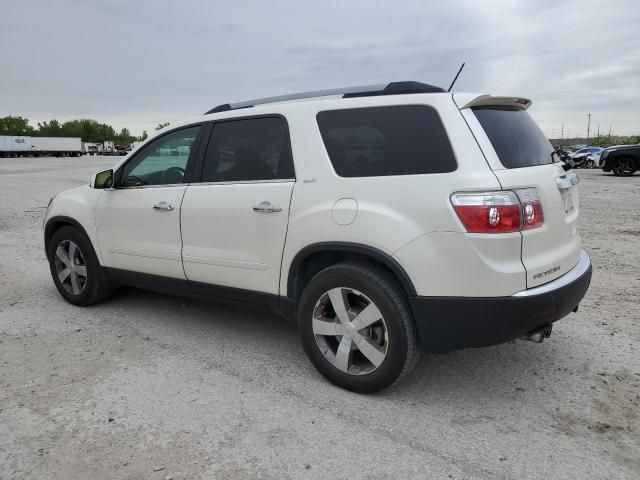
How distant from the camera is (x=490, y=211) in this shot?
275cm

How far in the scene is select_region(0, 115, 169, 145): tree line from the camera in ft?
461

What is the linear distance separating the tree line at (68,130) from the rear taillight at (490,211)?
145m

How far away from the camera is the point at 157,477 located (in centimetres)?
248

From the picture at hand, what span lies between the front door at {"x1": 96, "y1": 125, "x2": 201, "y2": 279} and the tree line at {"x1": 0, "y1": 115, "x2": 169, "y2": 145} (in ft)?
468

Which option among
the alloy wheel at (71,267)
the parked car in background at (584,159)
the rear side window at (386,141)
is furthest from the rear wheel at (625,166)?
the alloy wheel at (71,267)

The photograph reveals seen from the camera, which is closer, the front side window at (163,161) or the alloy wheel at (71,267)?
the front side window at (163,161)

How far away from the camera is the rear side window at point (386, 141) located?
298cm

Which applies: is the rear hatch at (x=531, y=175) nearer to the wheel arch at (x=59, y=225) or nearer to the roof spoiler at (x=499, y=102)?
the roof spoiler at (x=499, y=102)

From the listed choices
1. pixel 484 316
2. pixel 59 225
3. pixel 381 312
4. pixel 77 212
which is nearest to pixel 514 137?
pixel 484 316

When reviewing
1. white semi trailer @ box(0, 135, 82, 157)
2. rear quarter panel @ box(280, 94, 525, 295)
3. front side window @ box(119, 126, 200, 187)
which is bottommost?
rear quarter panel @ box(280, 94, 525, 295)

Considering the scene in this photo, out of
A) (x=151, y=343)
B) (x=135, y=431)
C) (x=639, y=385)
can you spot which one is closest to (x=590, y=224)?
(x=639, y=385)

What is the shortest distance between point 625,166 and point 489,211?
72.4 feet

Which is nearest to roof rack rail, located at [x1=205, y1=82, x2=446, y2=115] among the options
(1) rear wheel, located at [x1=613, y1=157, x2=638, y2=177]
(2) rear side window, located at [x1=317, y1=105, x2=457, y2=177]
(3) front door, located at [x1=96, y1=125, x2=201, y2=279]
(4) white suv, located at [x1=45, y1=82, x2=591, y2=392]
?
(4) white suv, located at [x1=45, y1=82, x2=591, y2=392]

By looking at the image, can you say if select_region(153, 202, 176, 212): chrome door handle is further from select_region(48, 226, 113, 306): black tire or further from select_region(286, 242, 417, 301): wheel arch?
select_region(286, 242, 417, 301): wheel arch
